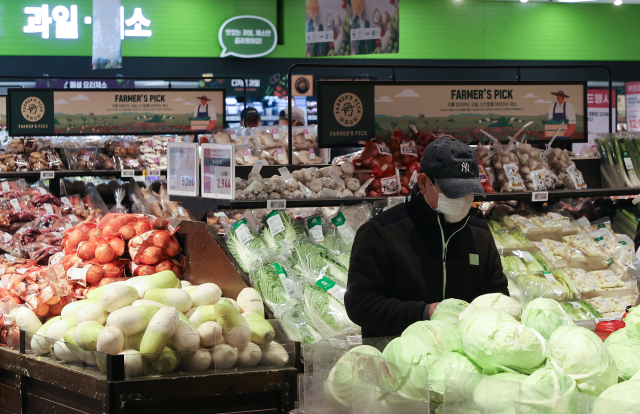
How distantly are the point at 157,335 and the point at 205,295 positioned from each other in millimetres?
529

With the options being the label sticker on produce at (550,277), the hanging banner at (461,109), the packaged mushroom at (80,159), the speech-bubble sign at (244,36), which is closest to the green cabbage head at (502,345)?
the label sticker on produce at (550,277)

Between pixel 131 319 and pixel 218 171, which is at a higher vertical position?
pixel 218 171

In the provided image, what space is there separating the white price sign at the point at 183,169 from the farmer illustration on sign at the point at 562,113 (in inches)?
113

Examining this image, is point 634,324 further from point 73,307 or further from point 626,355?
point 73,307

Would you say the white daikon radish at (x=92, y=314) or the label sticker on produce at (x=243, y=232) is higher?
the label sticker on produce at (x=243, y=232)

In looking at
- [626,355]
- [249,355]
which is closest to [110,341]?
[249,355]

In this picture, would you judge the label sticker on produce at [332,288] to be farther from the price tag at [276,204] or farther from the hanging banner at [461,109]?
the hanging banner at [461,109]

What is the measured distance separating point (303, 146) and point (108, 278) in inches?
161

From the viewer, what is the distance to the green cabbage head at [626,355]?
1434 mm

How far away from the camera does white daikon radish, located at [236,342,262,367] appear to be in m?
2.45

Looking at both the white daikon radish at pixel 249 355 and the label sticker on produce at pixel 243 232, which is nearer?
the white daikon radish at pixel 249 355

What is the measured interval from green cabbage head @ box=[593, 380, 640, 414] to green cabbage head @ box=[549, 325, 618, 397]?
0.06 m

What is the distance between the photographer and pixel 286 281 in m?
3.41

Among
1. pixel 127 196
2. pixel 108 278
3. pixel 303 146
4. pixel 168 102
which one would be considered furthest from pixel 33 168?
pixel 108 278
